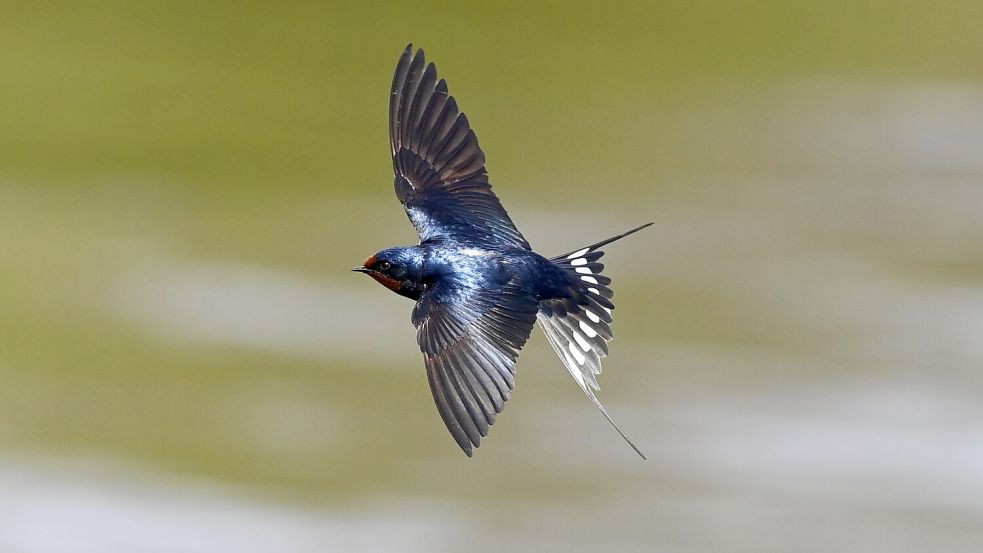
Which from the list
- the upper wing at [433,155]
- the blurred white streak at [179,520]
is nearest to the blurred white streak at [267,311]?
the blurred white streak at [179,520]

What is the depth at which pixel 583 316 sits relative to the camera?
13.6 feet

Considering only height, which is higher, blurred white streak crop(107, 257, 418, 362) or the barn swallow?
blurred white streak crop(107, 257, 418, 362)

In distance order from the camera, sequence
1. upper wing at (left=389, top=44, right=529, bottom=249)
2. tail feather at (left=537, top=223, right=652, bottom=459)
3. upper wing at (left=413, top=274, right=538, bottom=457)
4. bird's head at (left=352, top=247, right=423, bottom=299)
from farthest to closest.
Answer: upper wing at (left=389, top=44, right=529, bottom=249), tail feather at (left=537, top=223, right=652, bottom=459), bird's head at (left=352, top=247, right=423, bottom=299), upper wing at (left=413, top=274, right=538, bottom=457)

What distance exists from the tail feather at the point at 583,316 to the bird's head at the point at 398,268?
0.92 feet

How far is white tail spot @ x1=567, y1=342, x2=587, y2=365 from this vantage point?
4.23 metres

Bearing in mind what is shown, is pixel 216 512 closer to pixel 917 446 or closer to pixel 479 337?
pixel 917 446


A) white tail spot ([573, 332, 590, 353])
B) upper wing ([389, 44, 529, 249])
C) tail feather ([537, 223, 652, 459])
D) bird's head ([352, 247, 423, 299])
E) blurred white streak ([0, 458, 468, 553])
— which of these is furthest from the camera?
blurred white streak ([0, 458, 468, 553])

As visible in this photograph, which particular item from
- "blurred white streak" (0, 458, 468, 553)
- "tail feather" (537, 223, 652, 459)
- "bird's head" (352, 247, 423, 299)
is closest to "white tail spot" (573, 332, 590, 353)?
"tail feather" (537, 223, 652, 459)

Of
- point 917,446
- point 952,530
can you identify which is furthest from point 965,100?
point 952,530

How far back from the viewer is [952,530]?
11.7m

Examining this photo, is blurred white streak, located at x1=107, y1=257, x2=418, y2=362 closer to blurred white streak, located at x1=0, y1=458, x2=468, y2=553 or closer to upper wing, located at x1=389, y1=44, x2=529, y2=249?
blurred white streak, located at x1=0, y1=458, x2=468, y2=553

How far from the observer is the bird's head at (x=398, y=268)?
3.95 meters

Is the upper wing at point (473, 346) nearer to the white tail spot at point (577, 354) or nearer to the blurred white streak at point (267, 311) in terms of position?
the white tail spot at point (577, 354)

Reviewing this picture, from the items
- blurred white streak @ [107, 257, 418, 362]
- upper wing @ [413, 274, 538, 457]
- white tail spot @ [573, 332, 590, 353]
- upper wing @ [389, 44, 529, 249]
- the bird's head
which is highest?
blurred white streak @ [107, 257, 418, 362]
